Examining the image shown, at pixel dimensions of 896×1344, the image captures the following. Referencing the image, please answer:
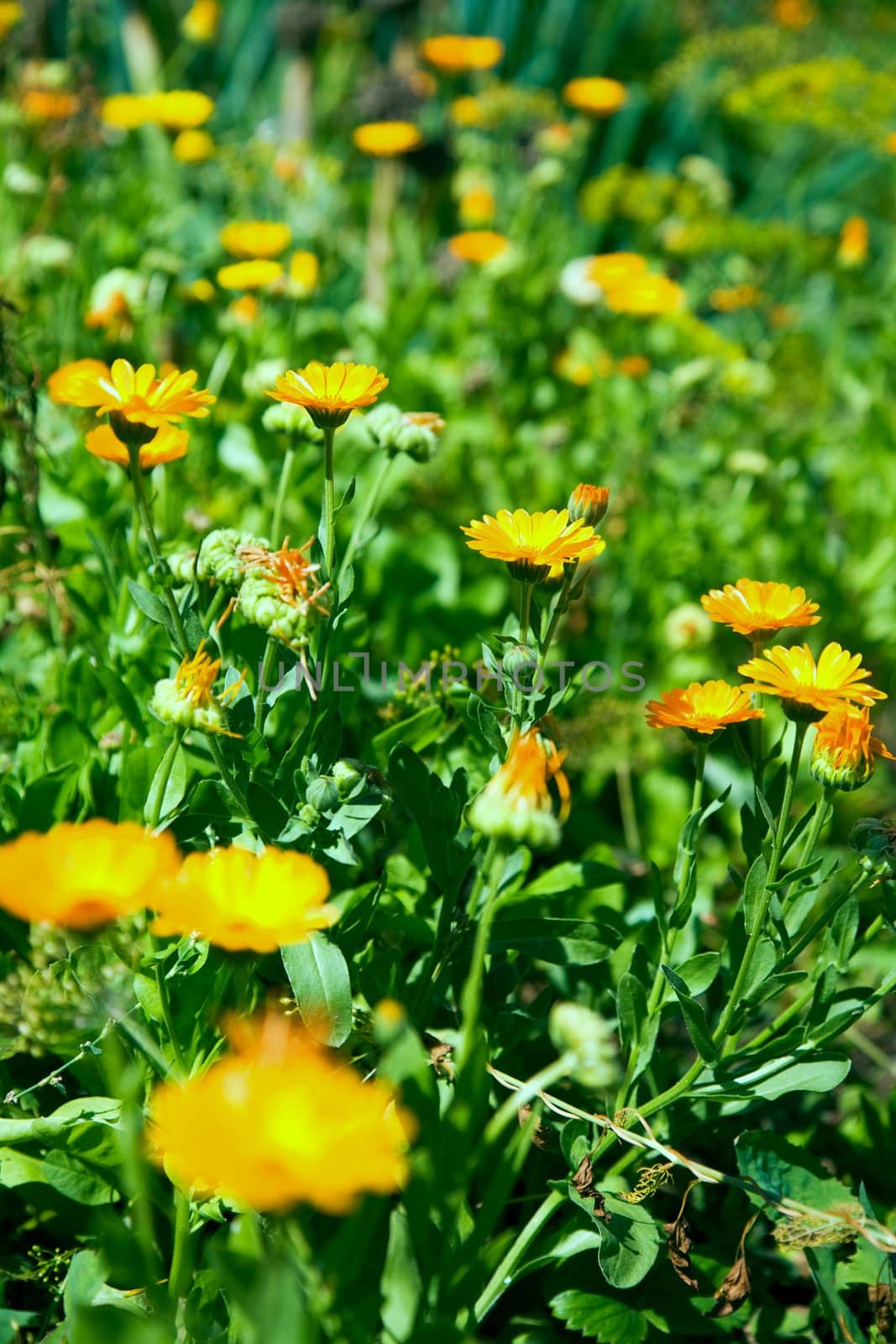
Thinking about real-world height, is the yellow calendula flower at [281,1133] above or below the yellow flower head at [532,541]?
below

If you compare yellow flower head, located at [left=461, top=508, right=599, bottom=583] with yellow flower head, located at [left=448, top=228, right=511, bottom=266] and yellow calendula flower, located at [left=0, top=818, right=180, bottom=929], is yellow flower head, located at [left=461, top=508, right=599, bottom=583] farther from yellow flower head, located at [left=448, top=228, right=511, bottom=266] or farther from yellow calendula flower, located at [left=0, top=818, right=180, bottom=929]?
yellow flower head, located at [left=448, top=228, right=511, bottom=266]

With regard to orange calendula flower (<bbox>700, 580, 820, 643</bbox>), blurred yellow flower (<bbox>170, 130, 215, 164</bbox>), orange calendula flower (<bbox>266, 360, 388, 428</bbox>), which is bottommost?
blurred yellow flower (<bbox>170, 130, 215, 164</bbox>)

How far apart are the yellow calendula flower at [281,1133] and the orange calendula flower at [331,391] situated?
0.70m

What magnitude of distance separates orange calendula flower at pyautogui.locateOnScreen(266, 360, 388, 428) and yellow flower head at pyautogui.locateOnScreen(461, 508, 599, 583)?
0.18m

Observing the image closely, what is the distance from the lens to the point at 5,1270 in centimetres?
131

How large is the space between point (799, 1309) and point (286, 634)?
1125mm

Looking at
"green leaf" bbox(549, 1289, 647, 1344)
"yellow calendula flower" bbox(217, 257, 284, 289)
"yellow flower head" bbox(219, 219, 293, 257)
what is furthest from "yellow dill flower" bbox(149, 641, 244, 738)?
"yellow flower head" bbox(219, 219, 293, 257)

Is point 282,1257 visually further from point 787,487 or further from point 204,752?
point 787,487

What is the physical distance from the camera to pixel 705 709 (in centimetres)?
129

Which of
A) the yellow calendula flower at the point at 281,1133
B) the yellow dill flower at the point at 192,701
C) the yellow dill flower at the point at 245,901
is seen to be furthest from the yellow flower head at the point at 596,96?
the yellow calendula flower at the point at 281,1133

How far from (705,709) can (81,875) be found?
71 centimetres

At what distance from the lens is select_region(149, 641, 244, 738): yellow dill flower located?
1.17 m

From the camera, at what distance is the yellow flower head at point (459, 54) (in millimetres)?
4082

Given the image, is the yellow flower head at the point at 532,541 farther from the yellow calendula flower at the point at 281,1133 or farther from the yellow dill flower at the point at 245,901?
the yellow calendula flower at the point at 281,1133
